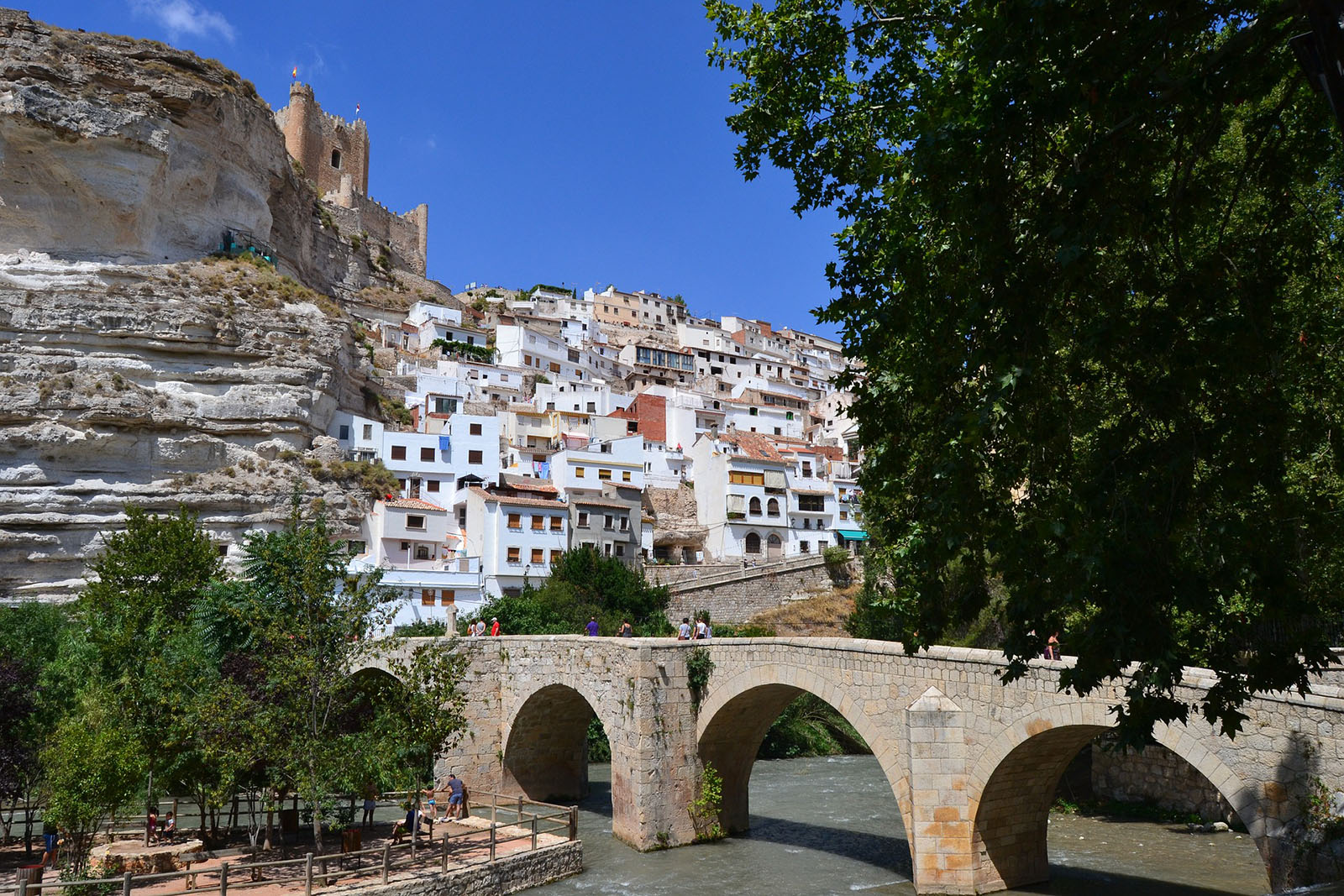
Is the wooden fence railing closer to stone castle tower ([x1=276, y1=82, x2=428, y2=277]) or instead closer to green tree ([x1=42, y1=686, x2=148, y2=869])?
green tree ([x1=42, y1=686, x2=148, y2=869])

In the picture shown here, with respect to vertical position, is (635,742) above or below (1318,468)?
below

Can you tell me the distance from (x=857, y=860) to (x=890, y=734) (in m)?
3.83

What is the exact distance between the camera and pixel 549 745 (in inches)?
997

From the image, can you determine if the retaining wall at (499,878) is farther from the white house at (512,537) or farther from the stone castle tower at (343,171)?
the stone castle tower at (343,171)

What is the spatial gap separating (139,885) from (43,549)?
92.6 feet

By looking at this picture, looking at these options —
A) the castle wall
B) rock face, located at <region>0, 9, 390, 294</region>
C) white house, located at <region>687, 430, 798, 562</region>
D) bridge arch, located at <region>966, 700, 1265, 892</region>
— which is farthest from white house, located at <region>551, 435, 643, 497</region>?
the castle wall

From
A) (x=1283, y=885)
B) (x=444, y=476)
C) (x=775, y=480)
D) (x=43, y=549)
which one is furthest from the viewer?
(x=775, y=480)

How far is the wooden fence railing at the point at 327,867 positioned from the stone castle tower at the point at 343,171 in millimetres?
71469

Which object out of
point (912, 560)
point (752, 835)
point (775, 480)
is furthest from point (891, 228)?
point (775, 480)

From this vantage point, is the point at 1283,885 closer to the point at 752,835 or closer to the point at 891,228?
the point at 891,228

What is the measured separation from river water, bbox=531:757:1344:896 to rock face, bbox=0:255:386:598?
82.3 ft

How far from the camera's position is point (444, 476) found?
46.5m

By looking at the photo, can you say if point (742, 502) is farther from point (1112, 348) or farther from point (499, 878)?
point (1112, 348)

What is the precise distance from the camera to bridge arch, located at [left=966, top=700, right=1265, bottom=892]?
13250 mm
